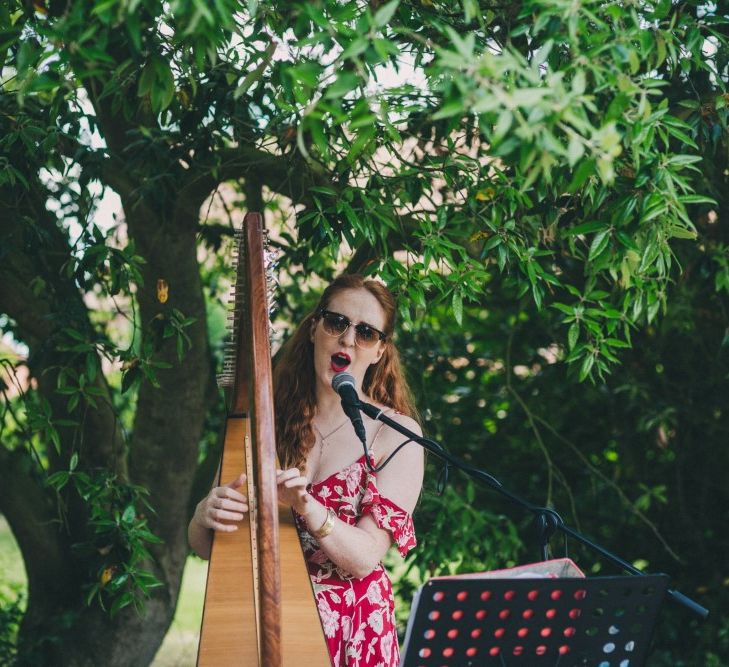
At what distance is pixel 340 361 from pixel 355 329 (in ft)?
0.34

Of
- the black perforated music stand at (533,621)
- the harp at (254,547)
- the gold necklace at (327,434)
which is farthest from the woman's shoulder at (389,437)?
the black perforated music stand at (533,621)

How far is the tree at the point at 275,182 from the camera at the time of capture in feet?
5.43

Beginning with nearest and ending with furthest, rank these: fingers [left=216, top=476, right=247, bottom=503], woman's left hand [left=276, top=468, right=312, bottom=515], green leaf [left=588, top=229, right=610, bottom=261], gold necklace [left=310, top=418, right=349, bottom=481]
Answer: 1. woman's left hand [left=276, top=468, right=312, bottom=515]
2. fingers [left=216, top=476, right=247, bottom=503]
3. green leaf [left=588, top=229, right=610, bottom=261]
4. gold necklace [left=310, top=418, right=349, bottom=481]

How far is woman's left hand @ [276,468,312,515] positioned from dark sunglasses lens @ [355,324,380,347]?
1.96ft

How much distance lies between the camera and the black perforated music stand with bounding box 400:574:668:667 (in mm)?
1727

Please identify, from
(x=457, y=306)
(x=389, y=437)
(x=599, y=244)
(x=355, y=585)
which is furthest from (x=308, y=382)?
(x=599, y=244)

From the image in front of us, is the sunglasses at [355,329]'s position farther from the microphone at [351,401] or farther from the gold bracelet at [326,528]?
→ the gold bracelet at [326,528]

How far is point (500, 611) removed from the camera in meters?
1.77

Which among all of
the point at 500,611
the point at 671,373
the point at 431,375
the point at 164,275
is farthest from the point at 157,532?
the point at 671,373

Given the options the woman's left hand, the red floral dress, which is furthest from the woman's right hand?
the red floral dress

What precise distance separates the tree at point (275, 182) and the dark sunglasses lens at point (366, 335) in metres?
0.24

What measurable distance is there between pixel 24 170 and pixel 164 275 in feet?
2.88

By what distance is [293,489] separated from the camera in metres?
1.99

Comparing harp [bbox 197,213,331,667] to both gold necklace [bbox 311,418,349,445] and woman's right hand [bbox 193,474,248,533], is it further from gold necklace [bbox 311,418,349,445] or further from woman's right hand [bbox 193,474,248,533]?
gold necklace [bbox 311,418,349,445]
